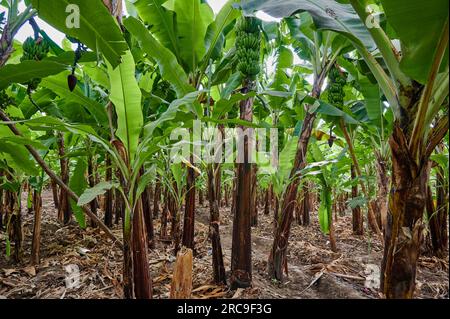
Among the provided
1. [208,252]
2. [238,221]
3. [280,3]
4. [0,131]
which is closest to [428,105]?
[280,3]

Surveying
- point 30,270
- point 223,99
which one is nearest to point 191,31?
point 223,99

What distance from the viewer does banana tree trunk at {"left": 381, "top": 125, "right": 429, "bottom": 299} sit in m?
0.77

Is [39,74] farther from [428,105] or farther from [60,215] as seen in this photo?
[60,215]

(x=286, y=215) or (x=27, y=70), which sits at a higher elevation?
(x=27, y=70)

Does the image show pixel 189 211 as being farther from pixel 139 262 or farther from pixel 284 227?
pixel 139 262

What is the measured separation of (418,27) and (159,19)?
140 cm

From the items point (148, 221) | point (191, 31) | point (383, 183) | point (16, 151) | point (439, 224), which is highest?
point (191, 31)

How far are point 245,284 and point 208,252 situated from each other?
85 cm

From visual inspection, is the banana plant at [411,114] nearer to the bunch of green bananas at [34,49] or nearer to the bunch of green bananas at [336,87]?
the bunch of green bananas at [336,87]

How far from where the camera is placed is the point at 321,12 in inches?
39.0

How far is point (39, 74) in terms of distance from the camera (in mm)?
1122

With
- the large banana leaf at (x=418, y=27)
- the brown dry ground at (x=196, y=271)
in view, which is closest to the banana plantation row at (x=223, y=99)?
the large banana leaf at (x=418, y=27)

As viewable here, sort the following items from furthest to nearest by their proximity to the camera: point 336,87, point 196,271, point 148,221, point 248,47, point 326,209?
1. point 326,209
2. point 148,221
3. point 196,271
4. point 336,87
5. point 248,47

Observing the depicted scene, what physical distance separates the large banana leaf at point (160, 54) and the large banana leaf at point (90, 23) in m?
0.38
